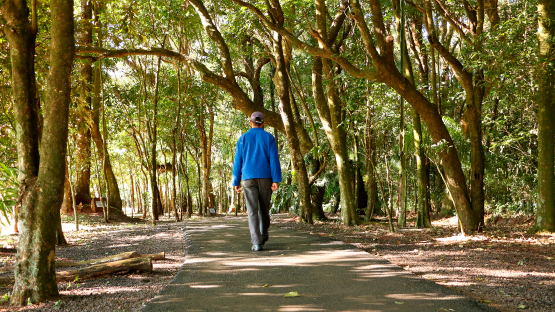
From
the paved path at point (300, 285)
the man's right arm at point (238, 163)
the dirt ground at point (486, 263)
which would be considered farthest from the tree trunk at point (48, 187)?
the dirt ground at point (486, 263)

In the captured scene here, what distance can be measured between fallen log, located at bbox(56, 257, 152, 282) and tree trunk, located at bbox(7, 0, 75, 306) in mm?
828

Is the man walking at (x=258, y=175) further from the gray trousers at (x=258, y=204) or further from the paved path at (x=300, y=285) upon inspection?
the paved path at (x=300, y=285)

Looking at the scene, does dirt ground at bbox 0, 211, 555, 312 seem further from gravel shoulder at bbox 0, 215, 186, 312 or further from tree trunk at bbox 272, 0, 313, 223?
tree trunk at bbox 272, 0, 313, 223

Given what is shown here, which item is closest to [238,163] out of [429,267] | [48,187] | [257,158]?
[257,158]

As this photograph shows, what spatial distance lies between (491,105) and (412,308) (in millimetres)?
13525

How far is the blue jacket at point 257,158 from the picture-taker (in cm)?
607

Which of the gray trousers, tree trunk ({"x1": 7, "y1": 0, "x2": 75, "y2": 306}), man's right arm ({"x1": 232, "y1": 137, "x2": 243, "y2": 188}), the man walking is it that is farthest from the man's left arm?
tree trunk ({"x1": 7, "y1": 0, "x2": 75, "y2": 306})

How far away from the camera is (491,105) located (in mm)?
14484

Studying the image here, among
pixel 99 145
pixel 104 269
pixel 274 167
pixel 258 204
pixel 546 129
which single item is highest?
pixel 99 145

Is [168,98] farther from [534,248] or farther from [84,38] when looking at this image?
[534,248]

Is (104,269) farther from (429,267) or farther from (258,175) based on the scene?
(429,267)

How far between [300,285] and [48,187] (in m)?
2.61

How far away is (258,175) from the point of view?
6035 millimetres

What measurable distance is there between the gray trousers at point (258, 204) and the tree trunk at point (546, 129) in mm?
6836
